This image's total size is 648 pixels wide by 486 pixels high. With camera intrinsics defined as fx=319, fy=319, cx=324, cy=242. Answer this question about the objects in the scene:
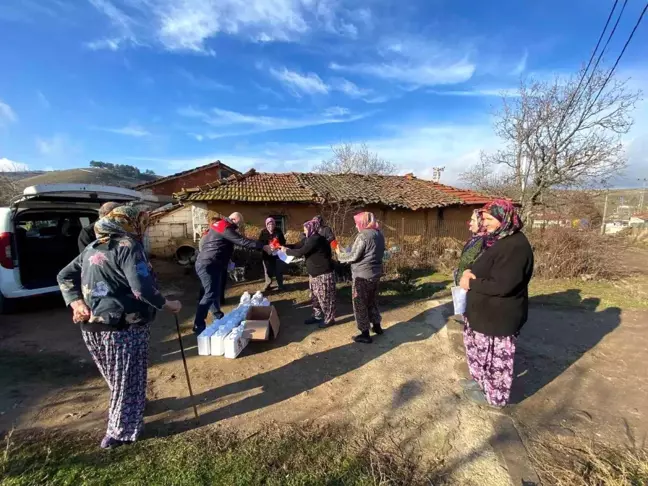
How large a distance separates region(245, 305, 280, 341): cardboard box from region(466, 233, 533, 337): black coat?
2539 mm

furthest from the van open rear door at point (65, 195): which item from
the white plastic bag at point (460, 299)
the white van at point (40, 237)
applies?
the white plastic bag at point (460, 299)

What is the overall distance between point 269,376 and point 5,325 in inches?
175

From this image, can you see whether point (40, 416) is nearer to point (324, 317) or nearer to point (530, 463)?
point (324, 317)

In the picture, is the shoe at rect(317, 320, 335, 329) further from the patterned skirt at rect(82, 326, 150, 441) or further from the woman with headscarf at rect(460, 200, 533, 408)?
the patterned skirt at rect(82, 326, 150, 441)

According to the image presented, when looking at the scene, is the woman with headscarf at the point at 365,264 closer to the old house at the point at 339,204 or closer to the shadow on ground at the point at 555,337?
the shadow on ground at the point at 555,337

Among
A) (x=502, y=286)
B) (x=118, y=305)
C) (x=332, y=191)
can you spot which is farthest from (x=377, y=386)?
(x=332, y=191)

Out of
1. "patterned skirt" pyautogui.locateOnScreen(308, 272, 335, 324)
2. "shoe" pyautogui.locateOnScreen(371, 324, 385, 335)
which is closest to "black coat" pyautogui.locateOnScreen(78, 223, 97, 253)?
"patterned skirt" pyautogui.locateOnScreen(308, 272, 335, 324)

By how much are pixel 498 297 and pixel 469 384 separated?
3.98ft

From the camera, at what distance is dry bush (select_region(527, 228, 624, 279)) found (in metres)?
8.49

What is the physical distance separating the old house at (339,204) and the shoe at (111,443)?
8.93 metres

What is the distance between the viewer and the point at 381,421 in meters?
2.78

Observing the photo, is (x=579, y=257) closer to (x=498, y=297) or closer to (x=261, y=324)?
(x=498, y=297)

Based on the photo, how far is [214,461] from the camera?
2.24 metres

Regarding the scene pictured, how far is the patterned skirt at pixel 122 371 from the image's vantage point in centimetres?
230
